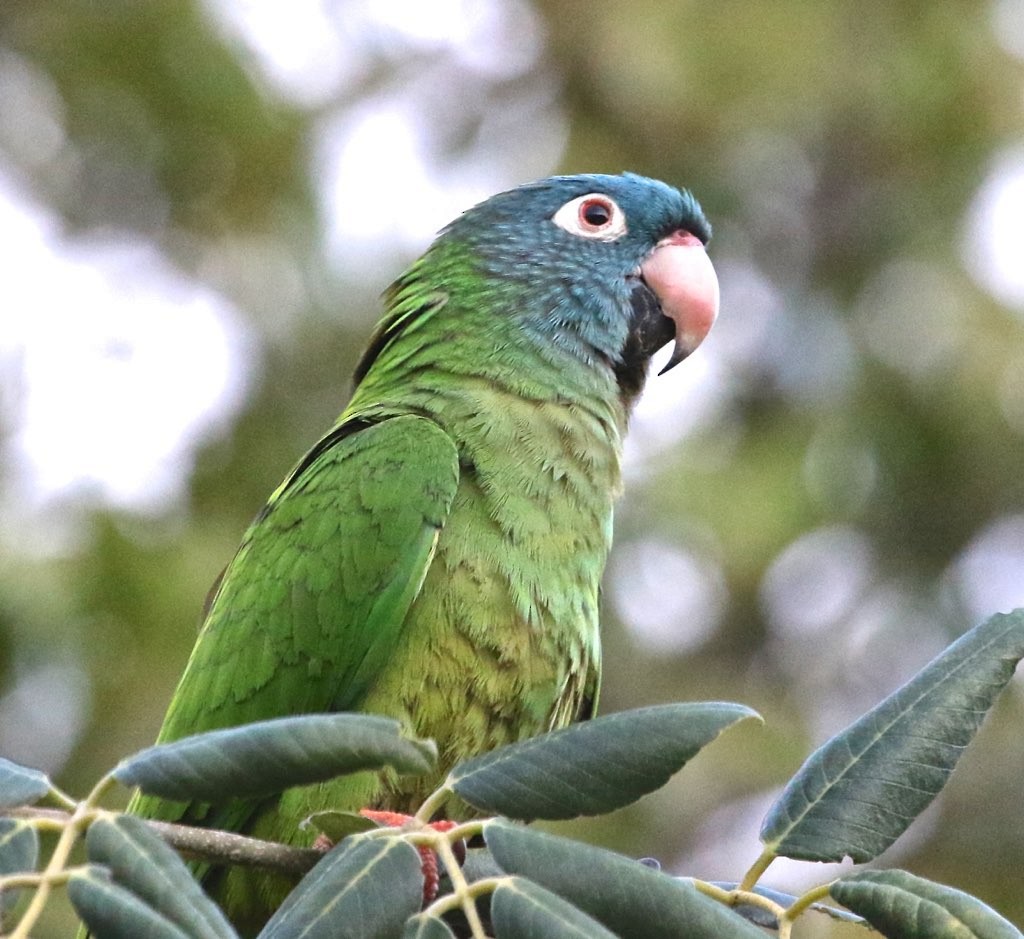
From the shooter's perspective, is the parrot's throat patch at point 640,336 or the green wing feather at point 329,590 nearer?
the green wing feather at point 329,590

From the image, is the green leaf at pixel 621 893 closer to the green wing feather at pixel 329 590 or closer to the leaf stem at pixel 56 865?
the leaf stem at pixel 56 865

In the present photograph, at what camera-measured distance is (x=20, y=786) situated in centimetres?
154

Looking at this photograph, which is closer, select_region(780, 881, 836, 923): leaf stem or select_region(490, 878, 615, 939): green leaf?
select_region(490, 878, 615, 939): green leaf

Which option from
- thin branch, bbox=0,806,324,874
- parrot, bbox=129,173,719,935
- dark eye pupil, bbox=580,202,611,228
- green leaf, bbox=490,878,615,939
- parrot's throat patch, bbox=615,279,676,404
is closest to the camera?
green leaf, bbox=490,878,615,939

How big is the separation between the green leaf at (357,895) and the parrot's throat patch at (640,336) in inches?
93.0

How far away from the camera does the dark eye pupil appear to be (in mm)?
3938

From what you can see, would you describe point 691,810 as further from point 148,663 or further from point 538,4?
point 538,4

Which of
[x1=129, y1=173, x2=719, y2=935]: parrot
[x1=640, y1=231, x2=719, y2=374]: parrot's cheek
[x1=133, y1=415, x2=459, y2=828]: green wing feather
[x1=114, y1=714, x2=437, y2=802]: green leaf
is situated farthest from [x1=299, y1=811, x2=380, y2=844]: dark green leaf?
[x1=640, y1=231, x2=719, y2=374]: parrot's cheek

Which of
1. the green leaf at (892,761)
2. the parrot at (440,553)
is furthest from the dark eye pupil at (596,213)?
the green leaf at (892,761)

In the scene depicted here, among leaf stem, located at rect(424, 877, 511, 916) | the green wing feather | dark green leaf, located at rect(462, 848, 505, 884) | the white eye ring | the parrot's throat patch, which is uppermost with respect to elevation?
the white eye ring

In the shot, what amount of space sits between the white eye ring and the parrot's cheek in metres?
0.13

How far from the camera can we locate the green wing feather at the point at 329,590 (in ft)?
9.39

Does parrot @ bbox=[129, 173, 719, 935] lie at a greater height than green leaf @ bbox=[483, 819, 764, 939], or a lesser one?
greater

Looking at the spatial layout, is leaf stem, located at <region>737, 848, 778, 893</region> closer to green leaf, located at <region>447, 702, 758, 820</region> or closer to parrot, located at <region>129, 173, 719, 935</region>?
green leaf, located at <region>447, 702, 758, 820</region>
